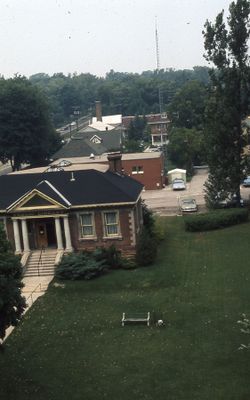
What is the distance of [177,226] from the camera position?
150ft

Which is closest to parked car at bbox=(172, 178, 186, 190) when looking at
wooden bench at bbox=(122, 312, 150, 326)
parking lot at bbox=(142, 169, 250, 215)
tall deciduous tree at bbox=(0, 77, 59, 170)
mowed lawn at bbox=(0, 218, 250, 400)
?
parking lot at bbox=(142, 169, 250, 215)

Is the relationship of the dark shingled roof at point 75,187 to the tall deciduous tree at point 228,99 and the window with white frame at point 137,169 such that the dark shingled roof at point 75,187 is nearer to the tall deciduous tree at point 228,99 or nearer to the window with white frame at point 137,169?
the tall deciduous tree at point 228,99

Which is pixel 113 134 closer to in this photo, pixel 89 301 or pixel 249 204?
pixel 249 204

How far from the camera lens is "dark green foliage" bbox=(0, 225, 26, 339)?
21.1m

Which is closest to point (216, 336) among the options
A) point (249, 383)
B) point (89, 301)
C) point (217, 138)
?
point (249, 383)

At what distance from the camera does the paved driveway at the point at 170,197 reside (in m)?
55.5

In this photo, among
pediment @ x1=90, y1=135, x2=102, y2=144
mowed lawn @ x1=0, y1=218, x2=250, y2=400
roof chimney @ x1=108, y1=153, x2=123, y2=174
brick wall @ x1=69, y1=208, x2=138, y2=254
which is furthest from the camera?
pediment @ x1=90, y1=135, x2=102, y2=144

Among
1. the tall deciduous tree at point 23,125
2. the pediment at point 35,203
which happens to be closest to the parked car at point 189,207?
the pediment at point 35,203

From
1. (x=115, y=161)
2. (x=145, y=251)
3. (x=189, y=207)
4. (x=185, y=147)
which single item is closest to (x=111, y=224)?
(x=145, y=251)

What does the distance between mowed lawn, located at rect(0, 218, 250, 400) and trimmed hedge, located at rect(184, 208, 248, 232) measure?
649 centimetres

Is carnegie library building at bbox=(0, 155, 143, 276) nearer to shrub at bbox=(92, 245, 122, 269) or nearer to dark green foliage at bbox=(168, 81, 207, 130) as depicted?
shrub at bbox=(92, 245, 122, 269)

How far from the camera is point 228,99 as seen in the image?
4675 cm

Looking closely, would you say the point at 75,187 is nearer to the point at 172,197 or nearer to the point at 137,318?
the point at 137,318

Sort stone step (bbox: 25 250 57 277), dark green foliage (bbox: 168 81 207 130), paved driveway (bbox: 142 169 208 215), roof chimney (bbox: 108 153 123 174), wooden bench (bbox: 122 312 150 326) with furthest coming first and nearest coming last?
dark green foliage (bbox: 168 81 207 130) → paved driveway (bbox: 142 169 208 215) → roof chimney (bbox: 108 153 123 174) → stone step (bbox: 25 250 57 277) → wooden bench (bbox: 122 312 150 326)
